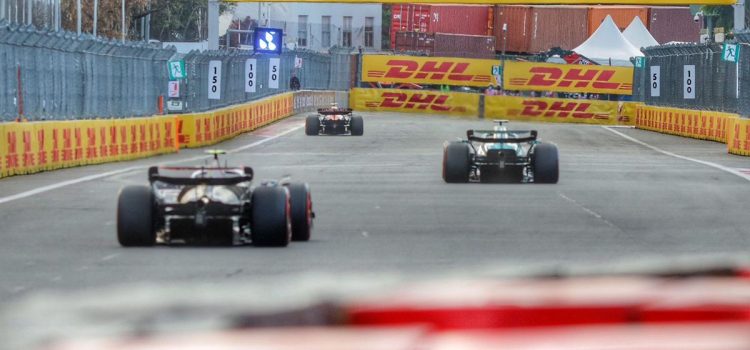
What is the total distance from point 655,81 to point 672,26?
3823 centimetres

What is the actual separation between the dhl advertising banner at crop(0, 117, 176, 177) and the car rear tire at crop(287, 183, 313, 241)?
37.8ft

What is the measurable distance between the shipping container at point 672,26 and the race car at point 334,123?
4809 centimetres

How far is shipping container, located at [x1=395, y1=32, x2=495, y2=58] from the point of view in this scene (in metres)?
88.0

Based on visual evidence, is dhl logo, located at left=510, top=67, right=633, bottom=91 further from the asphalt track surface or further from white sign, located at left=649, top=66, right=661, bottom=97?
the asphalt track surface

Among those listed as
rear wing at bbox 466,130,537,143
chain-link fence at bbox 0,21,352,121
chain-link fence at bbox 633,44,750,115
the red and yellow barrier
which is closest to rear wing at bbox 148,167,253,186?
rear wing at bbox 466,130,537,143

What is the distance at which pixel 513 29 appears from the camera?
293 ft

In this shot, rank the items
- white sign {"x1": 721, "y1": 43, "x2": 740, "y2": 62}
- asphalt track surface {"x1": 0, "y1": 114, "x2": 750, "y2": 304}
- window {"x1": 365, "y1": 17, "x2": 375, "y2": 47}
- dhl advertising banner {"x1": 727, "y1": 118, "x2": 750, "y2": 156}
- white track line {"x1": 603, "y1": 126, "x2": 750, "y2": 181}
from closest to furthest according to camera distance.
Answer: asphalt track surface {"x1": 0, "y1": 114, "x2": 750, "y2": 304}, white track line {"x1": 603, "y1": 126, "x2": 750, "y2": 181}, dhl advertising banner {"x1": 727, "y1": 118, "x2": 750, "y2": 156}, white sign {"x1": 721, "y1": 43, "x2": 740, "y2": 62}, window {"x1": 365, "y1": 17, "x2": 375, "y2": 47}

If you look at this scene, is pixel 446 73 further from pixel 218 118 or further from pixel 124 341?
pixel 124 341

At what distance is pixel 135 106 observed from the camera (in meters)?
35.6

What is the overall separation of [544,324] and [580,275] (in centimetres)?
49

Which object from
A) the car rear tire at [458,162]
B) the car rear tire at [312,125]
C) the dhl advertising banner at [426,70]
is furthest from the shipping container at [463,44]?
the car rear tire at [458,162]

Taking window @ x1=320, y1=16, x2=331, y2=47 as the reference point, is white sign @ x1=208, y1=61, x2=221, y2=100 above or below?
below

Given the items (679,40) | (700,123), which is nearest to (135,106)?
(700,123)

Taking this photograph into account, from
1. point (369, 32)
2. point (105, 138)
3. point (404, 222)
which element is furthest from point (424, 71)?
point (404, 222)
